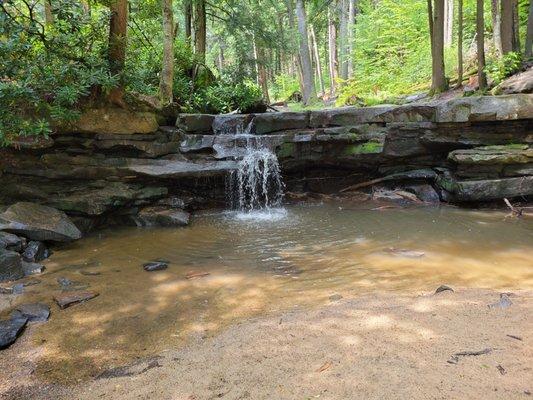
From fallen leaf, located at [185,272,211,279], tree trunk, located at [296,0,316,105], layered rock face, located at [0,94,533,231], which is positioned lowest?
fallen leaf, located at [185,272,211,279]

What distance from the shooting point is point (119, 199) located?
8.13 metres

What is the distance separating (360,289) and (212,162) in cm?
539

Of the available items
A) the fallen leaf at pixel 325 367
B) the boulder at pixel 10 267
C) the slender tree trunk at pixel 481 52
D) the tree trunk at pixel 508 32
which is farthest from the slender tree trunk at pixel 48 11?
the tree trunk at pixel 508 32

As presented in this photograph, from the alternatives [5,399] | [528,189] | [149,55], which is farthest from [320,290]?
[149,55]

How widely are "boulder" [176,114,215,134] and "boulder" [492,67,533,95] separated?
22.0 ft

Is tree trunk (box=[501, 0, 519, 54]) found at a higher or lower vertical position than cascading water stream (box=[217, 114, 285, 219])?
higher

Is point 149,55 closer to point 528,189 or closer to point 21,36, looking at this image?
point 21,36

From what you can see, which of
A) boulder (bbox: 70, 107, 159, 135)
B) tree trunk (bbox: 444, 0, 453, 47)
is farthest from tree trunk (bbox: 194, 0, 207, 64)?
tree trunk (bbox: 444, 0, 453, 47)

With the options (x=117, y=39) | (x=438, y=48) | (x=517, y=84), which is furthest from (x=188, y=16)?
(x=517, y=84)

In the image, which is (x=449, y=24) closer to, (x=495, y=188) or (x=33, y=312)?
(x=495, y=188)

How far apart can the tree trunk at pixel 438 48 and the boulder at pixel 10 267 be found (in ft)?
36.6

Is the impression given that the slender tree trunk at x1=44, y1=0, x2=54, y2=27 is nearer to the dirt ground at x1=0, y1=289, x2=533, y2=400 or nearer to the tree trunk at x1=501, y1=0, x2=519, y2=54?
the dirt ground at x1=0, y1=289, x2=533, y2=400

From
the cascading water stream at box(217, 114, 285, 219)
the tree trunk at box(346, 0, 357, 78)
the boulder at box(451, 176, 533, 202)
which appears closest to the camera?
the boulder at box(451, 176, 533, 202)

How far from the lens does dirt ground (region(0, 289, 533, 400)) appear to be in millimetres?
2369
